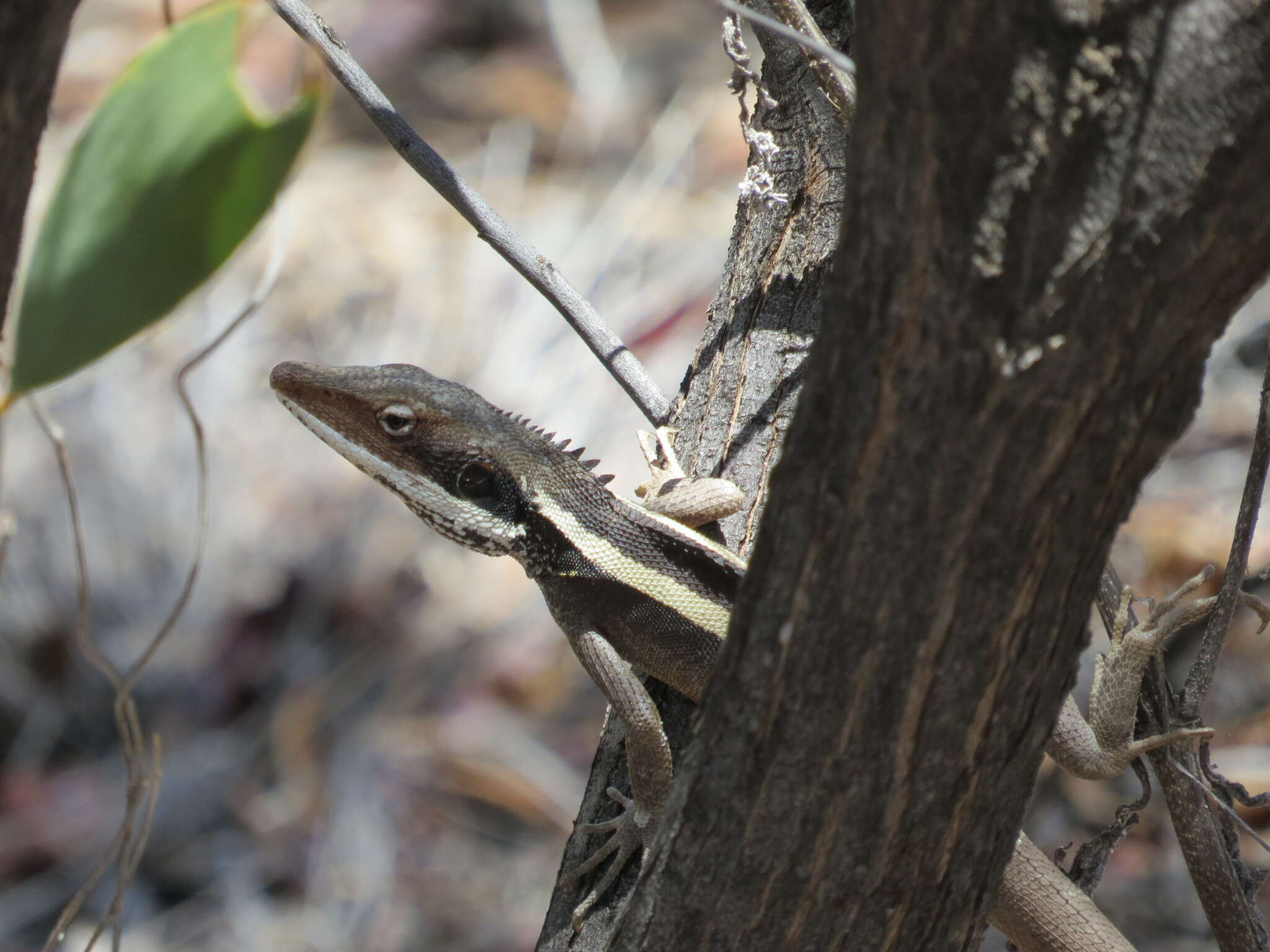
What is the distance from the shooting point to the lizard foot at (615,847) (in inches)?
81.7

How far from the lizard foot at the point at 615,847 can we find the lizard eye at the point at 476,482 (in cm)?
80

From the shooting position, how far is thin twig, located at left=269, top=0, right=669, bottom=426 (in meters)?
2.21

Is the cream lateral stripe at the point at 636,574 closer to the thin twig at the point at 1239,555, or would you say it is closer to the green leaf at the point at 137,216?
the thin twig at the point at 1239,555

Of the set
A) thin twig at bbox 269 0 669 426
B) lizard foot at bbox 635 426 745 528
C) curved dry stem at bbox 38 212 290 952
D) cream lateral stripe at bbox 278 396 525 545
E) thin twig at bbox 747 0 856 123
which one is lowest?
curved dry stem at bbox 38 212 290 952

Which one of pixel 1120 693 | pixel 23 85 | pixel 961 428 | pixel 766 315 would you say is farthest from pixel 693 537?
pixel 23 85

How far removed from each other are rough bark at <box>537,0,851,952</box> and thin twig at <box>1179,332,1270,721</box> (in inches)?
35.4

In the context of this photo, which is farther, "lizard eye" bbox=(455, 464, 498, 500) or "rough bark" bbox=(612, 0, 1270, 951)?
"lizard eye" bbox=(455, 464, 498, 500)

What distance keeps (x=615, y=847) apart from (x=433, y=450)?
1.01 metres

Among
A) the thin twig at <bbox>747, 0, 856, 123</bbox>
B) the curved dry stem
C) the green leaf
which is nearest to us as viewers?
the green leaf

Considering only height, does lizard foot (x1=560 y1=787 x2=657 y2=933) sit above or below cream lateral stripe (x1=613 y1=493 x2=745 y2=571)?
below

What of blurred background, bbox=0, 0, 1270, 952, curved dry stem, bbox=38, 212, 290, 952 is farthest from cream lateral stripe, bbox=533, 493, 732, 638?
blurred background, bbox=0, 0, 1270, 952

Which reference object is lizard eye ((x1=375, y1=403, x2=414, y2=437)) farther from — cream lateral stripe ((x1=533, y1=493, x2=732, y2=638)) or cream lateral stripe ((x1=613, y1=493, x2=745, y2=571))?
cream lateral stripe ((x1=613, y1=493, x2=745, y2=571))

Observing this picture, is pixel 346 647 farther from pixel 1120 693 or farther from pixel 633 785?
pixel 1120 693

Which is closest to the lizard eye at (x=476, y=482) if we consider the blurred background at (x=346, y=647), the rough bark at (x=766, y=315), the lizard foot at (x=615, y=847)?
the rough bark at (x=766, y=315)
